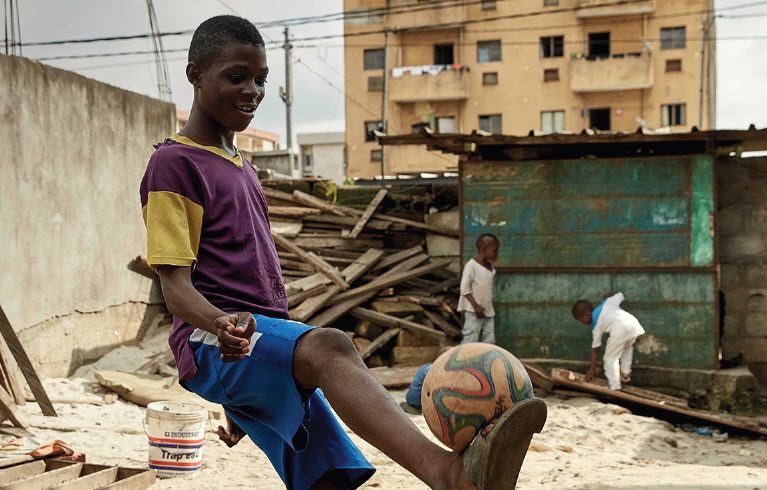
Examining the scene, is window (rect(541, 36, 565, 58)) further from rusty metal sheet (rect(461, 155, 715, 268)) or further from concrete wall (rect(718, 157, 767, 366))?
rusty metal sheet (rect(461, 155, 715, 268))

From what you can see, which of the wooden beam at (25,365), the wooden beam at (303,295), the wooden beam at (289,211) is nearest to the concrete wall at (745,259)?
the wooden beam at (303,295)

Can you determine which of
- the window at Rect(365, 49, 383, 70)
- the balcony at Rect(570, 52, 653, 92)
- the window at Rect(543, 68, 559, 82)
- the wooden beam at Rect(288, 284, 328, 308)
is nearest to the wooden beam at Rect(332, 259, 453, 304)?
the wooden beam at Rect(288, 284, 328, 308)

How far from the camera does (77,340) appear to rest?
28.9ft

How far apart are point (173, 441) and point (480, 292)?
5.59 metres

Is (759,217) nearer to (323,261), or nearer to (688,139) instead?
(688,139)

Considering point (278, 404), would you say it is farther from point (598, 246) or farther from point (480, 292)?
point (598, 246)

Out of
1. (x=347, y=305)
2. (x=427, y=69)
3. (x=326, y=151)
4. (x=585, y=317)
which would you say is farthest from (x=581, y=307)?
(x=326, y=151)

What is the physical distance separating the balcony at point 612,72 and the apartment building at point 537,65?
5 cm

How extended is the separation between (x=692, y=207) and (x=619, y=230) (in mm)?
968

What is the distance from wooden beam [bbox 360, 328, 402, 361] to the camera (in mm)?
11426

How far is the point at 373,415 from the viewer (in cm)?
214

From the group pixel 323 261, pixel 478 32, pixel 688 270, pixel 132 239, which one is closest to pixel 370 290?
pixel 323 261

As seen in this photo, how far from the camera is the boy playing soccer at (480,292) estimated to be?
33.5 ft

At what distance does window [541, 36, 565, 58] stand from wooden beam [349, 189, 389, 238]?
2638cm
